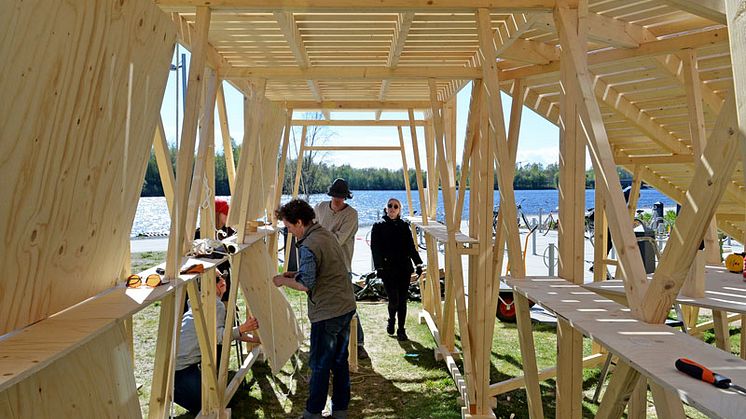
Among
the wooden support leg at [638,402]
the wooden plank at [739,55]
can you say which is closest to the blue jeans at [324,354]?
the wooden support leg at [638,402]

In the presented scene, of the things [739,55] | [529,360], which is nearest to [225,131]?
[529,360]

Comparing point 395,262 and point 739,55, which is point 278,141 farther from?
point 739,55

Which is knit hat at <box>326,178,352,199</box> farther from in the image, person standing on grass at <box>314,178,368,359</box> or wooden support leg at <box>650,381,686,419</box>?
wooden support leg at <box>650,381,686,419</box>

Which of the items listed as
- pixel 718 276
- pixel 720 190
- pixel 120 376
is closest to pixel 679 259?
pixel 720 190

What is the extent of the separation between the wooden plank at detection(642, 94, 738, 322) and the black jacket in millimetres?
4430

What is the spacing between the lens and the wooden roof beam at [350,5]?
3000 millimetres

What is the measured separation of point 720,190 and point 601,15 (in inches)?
105

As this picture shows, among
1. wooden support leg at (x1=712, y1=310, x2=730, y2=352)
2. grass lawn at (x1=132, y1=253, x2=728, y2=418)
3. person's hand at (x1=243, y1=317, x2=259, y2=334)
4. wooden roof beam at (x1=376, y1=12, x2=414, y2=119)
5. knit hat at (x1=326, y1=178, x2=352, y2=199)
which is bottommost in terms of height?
grass lawn at (x1=132, y1=253, x2=728, y2=418)

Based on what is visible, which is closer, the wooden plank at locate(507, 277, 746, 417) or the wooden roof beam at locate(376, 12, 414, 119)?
the wooden plank at locate(507, 277, 746, 417)

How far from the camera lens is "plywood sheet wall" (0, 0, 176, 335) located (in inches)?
60.9

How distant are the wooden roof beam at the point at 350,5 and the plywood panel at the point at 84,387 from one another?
1797 millimetres

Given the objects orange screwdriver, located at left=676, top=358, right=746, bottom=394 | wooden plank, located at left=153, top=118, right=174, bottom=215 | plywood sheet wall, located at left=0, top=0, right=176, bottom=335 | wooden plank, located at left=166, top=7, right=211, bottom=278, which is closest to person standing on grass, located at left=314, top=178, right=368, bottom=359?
wooden plank, located at left=153, top=118, right=174, bottom=215

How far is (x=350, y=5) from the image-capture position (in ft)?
10.00

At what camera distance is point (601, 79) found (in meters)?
5.27
